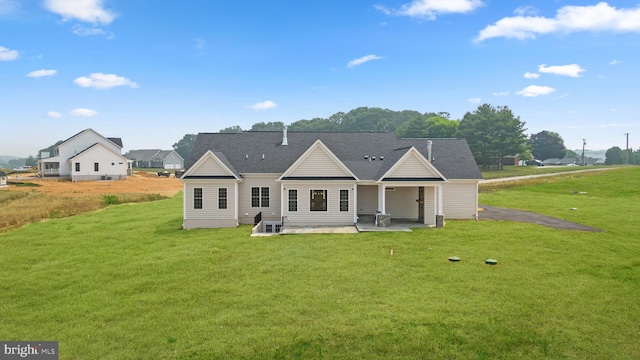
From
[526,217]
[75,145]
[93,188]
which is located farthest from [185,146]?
[526,217]

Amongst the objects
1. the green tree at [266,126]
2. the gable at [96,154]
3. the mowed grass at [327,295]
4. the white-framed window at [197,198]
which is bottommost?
the mowed grass at [327,295]

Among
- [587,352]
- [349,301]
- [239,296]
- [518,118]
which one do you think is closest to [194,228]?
[239,296]

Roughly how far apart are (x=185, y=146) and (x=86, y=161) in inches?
4408

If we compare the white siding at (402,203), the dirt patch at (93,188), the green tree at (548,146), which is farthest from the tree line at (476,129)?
the dirt patch at (93,188)

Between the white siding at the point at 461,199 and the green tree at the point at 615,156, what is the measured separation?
151302 millimetres

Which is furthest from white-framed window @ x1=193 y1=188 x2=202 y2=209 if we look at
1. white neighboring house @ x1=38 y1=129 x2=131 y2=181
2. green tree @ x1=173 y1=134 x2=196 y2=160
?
green tree @ x1=173 y1=134 x2=196 y2=160

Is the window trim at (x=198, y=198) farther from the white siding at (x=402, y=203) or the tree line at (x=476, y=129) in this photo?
the tree line at (x=476, y=129)

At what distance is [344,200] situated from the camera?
2255cm

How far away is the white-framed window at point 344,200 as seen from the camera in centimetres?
2252

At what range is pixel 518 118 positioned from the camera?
77.9 metres

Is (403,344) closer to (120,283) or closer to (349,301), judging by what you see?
(349,301)

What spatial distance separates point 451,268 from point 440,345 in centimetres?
579

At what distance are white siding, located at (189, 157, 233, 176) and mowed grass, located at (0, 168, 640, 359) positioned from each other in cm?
461

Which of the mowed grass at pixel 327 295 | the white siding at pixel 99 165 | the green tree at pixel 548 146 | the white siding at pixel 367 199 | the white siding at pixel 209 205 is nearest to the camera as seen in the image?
the mowed grass at pixel 327 295
